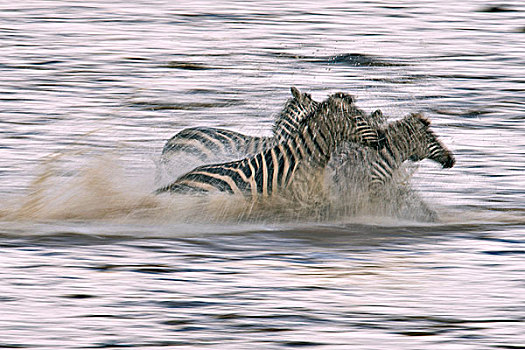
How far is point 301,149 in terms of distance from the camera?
1103 centimetres

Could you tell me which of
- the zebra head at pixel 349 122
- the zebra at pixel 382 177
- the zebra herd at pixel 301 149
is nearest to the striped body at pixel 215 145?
the zebra herd at pixel 301 149

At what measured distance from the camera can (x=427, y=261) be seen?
9258mm

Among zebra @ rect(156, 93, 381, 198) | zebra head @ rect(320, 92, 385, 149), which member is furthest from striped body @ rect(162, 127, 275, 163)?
zebra head @ rect(320, 92, 385, 149)

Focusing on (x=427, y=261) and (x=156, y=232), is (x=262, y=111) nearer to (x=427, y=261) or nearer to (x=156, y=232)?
(x=156, y=232)

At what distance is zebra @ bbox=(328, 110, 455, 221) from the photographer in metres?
10.9

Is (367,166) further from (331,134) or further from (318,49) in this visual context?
(318,49)

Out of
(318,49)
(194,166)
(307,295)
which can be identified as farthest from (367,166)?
(318,49)

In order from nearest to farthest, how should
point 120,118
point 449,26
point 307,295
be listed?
point 307,295
point 120,118
point 449,26

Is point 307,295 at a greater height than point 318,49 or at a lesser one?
lesser

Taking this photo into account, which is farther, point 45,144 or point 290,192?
point 45,144

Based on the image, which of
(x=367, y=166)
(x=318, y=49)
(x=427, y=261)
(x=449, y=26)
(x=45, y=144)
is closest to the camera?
(x=427, y=261)

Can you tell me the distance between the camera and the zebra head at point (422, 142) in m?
11.3

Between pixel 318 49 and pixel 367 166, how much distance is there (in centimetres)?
987

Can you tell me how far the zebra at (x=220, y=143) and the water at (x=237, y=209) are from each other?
1.43 feet
